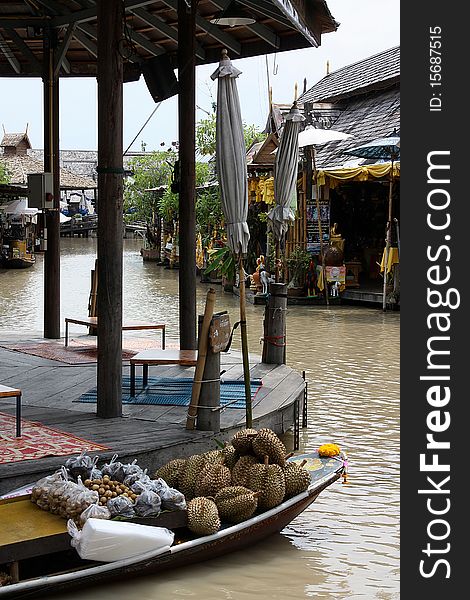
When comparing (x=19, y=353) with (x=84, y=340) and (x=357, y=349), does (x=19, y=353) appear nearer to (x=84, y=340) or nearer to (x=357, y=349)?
(x=84, y=340)

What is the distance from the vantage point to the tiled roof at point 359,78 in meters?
25.4

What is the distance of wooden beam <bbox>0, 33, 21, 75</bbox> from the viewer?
40.5 ft

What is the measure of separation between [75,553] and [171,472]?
89cm

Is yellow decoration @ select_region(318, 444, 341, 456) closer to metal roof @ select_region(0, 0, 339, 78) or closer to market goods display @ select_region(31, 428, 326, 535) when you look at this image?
market goods display @ select_region(31, 428, 326, 535)

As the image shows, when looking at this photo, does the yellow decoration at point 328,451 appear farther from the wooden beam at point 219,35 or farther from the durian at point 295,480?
the wooden beam at point 219,35

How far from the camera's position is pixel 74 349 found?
35.4ft

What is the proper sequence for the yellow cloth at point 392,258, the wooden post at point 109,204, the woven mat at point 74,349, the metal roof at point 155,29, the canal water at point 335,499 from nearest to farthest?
the canal water at point 335,499 → the wooden post at point 109,204 → the metal roof at point 155,29 → the woven mat at point 74,349 → the yellow cloth at point 392,258

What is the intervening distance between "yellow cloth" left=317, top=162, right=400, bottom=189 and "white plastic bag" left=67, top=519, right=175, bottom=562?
15.1m

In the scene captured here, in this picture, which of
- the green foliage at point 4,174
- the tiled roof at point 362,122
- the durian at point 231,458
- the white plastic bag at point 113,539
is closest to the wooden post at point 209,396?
the durian at point 231,458

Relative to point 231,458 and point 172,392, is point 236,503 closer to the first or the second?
point 231,458

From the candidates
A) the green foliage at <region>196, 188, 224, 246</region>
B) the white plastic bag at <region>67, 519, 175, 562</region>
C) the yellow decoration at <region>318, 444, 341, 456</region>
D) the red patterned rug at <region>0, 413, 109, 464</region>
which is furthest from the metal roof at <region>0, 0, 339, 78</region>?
the green foliage at <region>196, 188, 224, 246</region>

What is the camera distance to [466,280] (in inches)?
193

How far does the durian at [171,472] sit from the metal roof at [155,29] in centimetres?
475

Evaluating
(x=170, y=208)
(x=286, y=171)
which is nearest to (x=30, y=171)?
(x=170, y=208)
